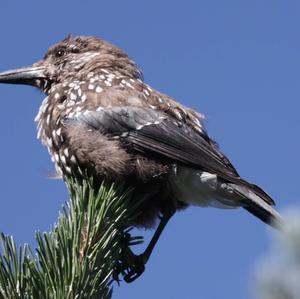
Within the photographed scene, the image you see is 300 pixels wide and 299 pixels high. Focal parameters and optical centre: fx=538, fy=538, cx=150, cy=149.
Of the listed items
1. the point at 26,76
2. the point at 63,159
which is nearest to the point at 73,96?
the point at 63,159

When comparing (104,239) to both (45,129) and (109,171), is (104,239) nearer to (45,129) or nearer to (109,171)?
(109,171)

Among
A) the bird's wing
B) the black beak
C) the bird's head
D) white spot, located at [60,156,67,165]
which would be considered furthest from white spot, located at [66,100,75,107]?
the black beak

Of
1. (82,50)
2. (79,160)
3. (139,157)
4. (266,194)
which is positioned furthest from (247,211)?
(82,50)

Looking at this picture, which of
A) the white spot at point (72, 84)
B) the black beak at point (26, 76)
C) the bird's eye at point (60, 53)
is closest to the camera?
the white spot at point (72, 84)

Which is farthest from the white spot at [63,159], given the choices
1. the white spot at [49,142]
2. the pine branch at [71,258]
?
the pine branch at [71,258]

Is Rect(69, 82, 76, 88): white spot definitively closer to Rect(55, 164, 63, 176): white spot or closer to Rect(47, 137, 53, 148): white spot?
Rect(47, 137, 53, 148): white spot

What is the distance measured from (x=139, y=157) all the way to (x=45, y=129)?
27.9 inches

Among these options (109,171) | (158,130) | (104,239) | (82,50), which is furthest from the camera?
(82,50)

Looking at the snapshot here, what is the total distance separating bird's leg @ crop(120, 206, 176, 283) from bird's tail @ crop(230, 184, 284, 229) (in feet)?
1.47

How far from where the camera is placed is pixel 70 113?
3.52m

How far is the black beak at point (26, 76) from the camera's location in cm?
438

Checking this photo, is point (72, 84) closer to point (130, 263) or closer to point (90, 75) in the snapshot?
point (90, 75)

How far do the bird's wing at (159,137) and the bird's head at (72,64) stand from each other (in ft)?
2.51

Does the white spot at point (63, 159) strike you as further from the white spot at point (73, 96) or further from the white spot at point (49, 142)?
the white spot at point (73, 96)
